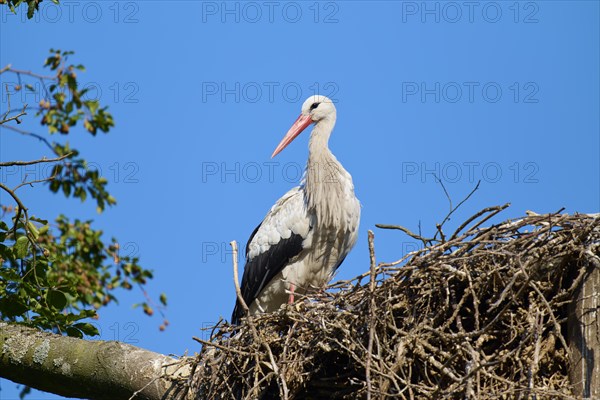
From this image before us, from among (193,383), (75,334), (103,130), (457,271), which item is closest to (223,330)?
(193,383)

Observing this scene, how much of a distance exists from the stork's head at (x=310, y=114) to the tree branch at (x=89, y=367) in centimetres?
272

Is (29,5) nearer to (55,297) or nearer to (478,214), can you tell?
(55,297)

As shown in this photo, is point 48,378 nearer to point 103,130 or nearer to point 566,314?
point 566,314

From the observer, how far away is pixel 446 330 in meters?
4.45

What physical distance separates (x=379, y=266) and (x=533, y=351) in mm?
804

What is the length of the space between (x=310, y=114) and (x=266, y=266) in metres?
1.32

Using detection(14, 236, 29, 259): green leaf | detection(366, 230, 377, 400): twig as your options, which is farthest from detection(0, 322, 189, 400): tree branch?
detection(366, 230, 377, 400): twig

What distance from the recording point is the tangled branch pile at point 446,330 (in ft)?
13.6

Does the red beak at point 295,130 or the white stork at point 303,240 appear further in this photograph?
the red beak at point 295,130

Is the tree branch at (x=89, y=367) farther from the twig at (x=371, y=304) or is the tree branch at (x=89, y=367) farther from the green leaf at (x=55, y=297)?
the twig at (x=371, y=304)

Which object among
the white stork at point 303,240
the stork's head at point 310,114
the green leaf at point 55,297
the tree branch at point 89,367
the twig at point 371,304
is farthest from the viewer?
the stork's head at point 310,114

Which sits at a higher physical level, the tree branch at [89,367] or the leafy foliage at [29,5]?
the leafy foliage at [29,5]

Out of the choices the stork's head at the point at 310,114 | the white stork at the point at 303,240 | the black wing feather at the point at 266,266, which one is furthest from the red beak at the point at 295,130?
the black wing feather at the point at 266,266

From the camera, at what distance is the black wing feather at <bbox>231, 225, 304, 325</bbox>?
6512 millimetres
